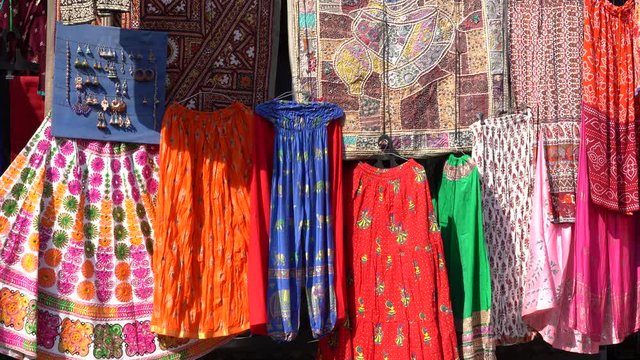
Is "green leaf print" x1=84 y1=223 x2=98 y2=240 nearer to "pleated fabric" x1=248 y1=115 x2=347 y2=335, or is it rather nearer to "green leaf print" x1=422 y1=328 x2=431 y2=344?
"pleated fabric" x1=248 y1=115 x2=347 y2=335

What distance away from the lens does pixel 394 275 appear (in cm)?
438

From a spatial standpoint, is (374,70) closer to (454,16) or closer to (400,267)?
(454,16)

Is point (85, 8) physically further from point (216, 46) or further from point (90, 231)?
point (90, 231)

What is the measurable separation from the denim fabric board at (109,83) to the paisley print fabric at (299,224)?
48 centimetres

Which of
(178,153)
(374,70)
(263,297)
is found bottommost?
(263,297)

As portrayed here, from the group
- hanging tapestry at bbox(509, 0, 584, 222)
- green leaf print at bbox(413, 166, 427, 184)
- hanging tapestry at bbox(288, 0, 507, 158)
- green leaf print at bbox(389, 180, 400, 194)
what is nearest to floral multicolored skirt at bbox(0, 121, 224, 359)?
hanging tapestry at bbox(288, 0, 507, 158)

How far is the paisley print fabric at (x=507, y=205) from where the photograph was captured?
4.65m

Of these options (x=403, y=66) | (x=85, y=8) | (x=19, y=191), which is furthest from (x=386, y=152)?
(x=19, y=191)

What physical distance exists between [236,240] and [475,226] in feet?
3.65

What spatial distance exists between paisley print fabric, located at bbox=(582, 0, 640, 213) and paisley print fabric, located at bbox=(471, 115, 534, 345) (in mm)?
311

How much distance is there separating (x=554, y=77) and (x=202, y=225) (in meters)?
1.86

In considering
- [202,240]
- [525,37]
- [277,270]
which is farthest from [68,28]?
[525,37]

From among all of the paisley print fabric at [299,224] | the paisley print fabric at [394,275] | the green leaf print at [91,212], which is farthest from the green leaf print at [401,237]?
the green leaf print at [91,212]

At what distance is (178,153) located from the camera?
419 cm
